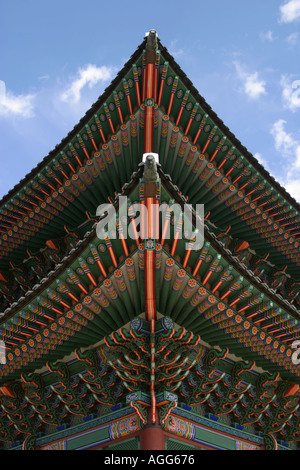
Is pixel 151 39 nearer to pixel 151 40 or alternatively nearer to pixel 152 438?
pixel 151 40

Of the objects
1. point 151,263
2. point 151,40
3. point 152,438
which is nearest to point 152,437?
point 152,438

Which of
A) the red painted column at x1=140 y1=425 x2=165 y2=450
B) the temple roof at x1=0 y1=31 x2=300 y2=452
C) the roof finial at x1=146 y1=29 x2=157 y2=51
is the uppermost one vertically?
the roof finial at x1=146 y1=29 x2=157 y2=51

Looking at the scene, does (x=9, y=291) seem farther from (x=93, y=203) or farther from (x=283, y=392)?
(x=283, y=392)

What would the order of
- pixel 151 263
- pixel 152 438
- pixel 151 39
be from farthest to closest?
pixel 151 39
pixel 151 263
pixel 152 438

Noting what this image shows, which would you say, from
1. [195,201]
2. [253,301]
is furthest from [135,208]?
[195,201]

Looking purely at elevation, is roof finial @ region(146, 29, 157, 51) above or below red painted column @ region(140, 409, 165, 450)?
above

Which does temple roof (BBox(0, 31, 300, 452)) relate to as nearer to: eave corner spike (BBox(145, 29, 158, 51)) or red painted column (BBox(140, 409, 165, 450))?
eave corner spike (BBox(145, 29, 158, 51))

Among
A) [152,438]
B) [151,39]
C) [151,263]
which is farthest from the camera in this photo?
[151,39]

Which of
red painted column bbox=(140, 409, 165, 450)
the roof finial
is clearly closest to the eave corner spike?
the roof finial

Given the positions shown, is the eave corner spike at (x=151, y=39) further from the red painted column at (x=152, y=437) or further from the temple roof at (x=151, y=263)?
the red painted column at (x=152, y=437)

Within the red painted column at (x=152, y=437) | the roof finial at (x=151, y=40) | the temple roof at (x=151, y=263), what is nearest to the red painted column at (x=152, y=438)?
the red painted column at (x=152, y=437)

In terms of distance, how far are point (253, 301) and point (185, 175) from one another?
3.81m

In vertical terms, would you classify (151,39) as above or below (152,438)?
above

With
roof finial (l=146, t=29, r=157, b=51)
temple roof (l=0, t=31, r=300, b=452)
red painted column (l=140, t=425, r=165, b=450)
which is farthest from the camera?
roof finial (l=146, t=29, r=157, b=51)
